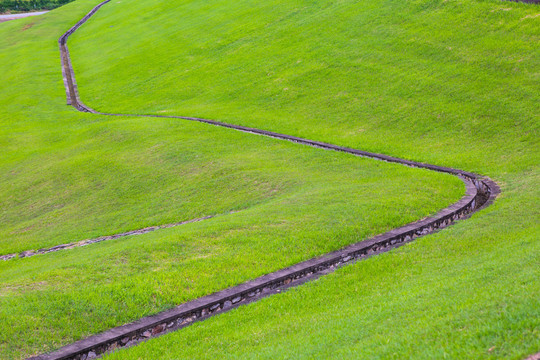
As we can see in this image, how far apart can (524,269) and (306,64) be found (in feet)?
109

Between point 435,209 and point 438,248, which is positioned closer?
point 438,248

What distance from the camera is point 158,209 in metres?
21.8

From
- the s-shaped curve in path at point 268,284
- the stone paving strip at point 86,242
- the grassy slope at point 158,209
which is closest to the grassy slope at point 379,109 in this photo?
the s-shaped curve in path at point 268,284

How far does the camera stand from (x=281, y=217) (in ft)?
51.8

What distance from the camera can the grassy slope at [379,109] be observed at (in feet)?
26.4

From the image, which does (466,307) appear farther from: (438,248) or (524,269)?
(438,248)

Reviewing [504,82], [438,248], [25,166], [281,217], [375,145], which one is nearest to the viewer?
[438,248]

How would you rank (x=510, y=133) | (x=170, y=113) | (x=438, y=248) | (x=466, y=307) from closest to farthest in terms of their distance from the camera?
(x=466, y=307) → (x=438, y=248) → (x=510, y=133) → (x=170, y=113)

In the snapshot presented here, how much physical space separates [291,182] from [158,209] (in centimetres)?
606

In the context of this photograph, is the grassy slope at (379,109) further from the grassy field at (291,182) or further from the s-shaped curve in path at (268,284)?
the s-shaped curve in path at (268,284)

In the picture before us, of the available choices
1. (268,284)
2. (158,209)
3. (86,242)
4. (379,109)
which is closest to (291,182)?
(158,209)

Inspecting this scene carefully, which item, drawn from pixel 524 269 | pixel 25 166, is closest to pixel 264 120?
pixel 25 166

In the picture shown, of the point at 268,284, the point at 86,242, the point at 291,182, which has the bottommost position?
the point at 291,182

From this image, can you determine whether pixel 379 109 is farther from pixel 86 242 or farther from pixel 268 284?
pixel 268 284
